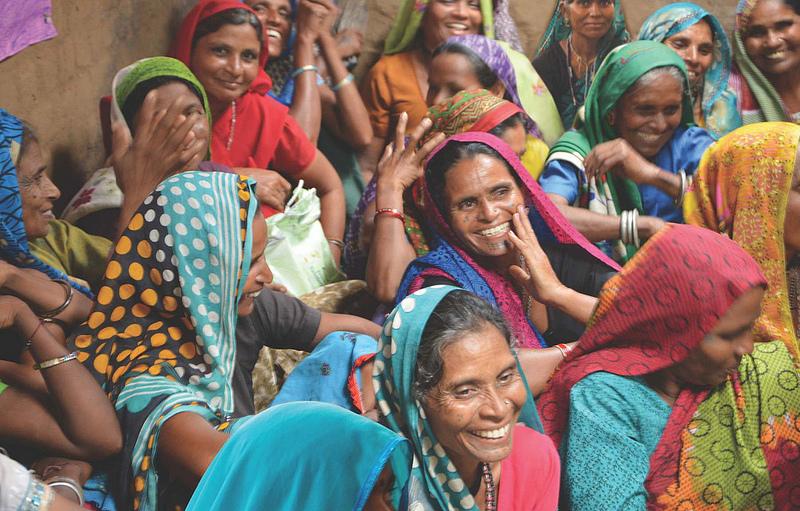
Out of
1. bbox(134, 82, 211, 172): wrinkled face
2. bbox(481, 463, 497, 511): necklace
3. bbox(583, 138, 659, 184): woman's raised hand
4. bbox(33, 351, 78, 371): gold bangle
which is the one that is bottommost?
bbox(481, 463, 497, 511): necklace

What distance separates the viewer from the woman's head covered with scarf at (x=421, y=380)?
2322mm

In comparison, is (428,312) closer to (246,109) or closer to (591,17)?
(246,109)

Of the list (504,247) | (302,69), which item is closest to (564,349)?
(504,247)

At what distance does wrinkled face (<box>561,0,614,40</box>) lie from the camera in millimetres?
5191

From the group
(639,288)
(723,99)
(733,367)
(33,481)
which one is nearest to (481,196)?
(639,288)

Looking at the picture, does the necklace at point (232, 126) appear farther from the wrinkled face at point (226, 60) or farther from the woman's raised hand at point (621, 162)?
the woman's raised hand at point (621, 162)

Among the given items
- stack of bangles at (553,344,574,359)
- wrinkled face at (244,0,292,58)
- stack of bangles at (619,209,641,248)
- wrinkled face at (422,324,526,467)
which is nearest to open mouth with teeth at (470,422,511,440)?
wrinkled face at (422,324,526,467)

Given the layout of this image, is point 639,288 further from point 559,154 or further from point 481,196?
point 559,154

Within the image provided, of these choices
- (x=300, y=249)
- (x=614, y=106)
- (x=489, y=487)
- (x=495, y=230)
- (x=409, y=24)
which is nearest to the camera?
(x=489, y=487)

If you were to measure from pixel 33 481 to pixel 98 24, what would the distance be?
2.56 m

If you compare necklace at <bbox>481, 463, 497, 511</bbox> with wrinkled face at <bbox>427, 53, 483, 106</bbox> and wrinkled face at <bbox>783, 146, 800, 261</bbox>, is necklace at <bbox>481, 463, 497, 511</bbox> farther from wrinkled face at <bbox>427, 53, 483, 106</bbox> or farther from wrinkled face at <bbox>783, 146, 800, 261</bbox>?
wrinkled face at <bbox>427, 53, 483, 106</bbox>

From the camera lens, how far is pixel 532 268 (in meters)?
3.21

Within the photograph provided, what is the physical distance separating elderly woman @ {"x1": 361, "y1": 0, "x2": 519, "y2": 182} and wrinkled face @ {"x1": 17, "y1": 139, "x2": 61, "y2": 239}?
2014mm

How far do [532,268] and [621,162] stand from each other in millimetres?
1080
